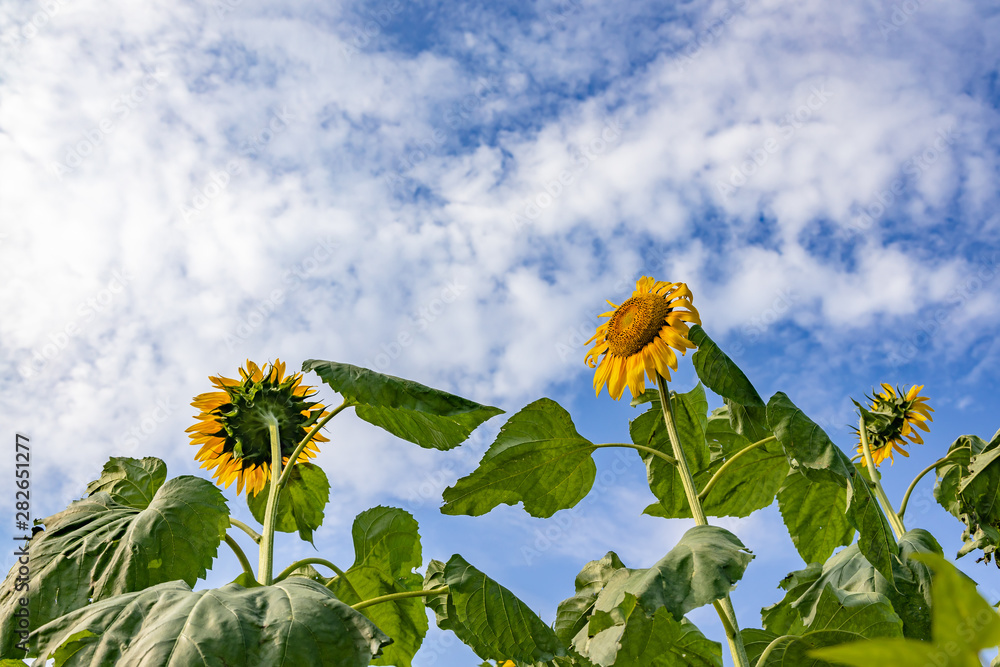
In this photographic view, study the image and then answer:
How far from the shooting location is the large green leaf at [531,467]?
2.42 m

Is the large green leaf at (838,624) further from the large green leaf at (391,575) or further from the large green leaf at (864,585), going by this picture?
the large green leaf at (391,575)

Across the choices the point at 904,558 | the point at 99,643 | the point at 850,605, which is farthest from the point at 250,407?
the point at 904,558

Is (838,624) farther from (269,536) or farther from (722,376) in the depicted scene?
(269,536)

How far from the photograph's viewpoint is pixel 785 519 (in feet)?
9.29

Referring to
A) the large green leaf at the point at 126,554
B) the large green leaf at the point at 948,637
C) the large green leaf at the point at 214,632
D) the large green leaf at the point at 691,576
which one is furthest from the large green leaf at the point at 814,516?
the large green leaf at the point at 948,637

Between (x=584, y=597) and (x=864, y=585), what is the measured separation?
955 millimetres

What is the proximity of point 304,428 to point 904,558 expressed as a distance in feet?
6.61

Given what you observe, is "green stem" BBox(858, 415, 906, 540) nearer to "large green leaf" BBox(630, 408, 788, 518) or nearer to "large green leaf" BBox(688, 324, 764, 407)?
"large green leaf" BBox(630, 408, 788, 518)

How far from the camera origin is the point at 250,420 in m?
2.51

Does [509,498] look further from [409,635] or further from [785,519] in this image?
[785,519]

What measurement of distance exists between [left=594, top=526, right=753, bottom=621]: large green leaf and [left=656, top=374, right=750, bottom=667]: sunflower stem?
52 mm

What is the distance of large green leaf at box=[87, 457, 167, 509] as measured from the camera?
2.60 metres

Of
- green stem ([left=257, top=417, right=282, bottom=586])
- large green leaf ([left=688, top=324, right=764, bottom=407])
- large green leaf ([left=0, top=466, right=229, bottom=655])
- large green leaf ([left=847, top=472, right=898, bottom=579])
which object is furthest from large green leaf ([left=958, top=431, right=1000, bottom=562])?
large green leaf ([left=0, top=466, right=229, bottom=655])

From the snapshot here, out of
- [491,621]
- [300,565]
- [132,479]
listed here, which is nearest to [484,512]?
[491,621]
